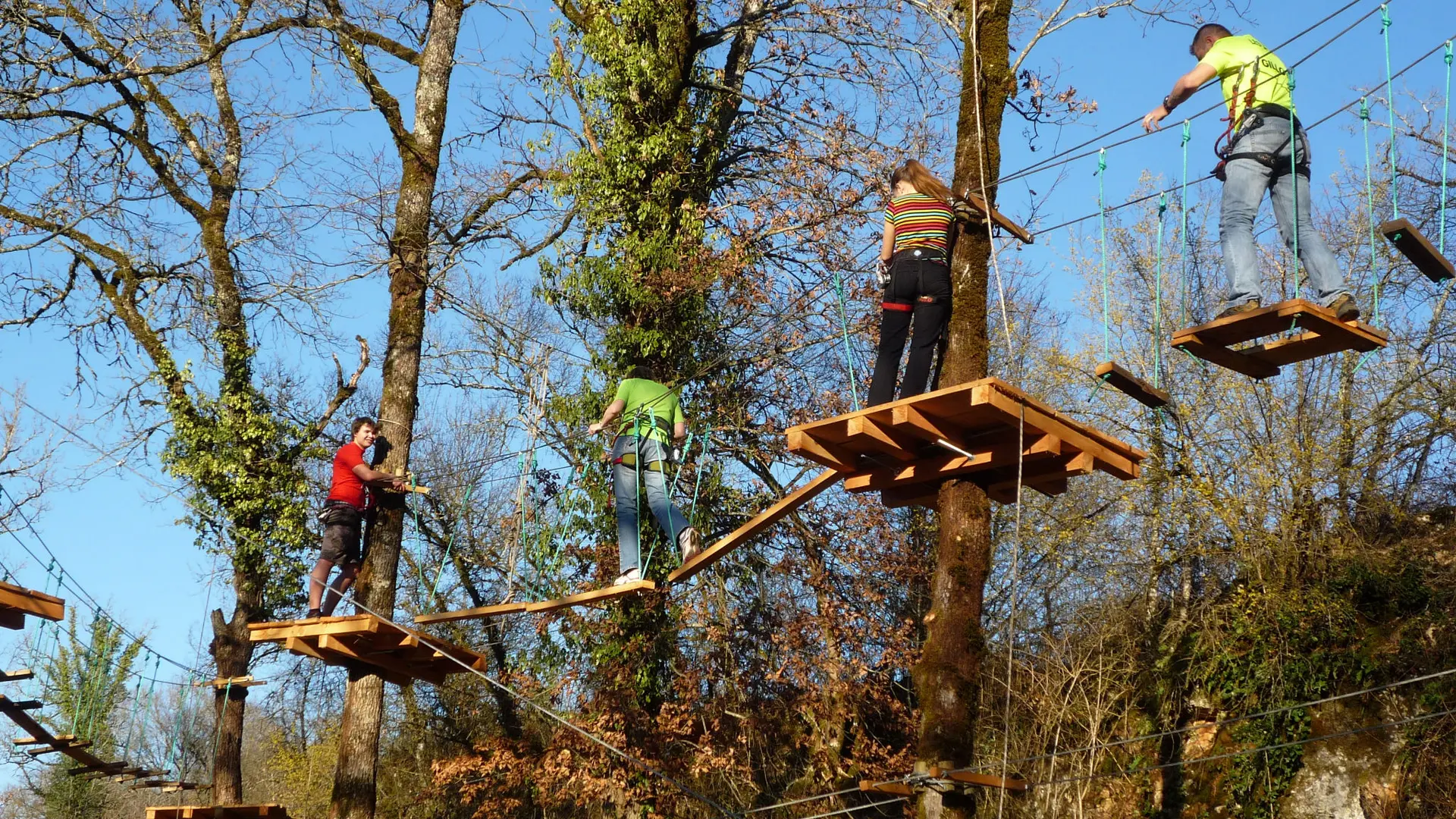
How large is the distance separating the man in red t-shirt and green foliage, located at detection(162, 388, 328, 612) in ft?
16.3

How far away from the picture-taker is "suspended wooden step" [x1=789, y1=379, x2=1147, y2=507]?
5.80 metres

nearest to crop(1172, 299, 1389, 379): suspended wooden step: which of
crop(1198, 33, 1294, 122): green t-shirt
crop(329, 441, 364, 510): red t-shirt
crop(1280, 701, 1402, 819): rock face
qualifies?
crop(1198, 33, 1294, 122): green t-shirt

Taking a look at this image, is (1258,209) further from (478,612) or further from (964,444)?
(478,612)

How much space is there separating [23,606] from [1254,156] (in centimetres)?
850

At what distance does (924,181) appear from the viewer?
22.5 feet

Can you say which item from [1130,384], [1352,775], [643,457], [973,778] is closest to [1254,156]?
[1130,384]

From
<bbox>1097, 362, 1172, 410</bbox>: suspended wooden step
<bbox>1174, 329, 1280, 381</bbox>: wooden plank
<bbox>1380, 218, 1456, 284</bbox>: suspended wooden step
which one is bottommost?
<bbox>1097, 362, 1172, 410</bbox>: suspended wooden step

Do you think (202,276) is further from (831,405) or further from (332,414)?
(831,405)

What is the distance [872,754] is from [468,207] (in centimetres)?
736

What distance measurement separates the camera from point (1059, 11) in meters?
8.87

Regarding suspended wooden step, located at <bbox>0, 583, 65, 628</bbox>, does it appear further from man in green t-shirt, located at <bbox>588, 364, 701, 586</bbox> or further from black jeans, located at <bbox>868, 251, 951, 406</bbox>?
black jeans, located at <bbox>868, 251, 951, 406</bbox>

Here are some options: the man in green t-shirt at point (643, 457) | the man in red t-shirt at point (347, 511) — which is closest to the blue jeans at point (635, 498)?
the man in green t-shirt at point (643, 457)

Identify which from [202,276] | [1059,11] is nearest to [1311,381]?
[1059,11]

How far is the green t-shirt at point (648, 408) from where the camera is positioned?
319 inches
